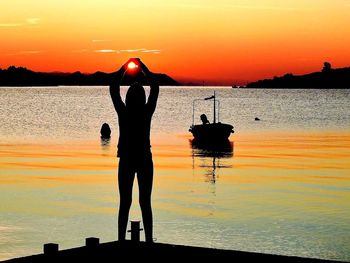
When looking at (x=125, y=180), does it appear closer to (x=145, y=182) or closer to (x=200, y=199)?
A: (x=145, y=182)

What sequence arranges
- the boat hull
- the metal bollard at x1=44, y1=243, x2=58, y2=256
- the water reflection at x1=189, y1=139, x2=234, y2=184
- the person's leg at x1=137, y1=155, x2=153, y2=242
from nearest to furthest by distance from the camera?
the metal bollard at x1=44, y1=243, x2=58, y2=256 → the person's leg at x1=137, y1=155, x2=153, y2=242 → the water reflection at x1=189, y1=139, x2=234, y2=184 → the boat hull

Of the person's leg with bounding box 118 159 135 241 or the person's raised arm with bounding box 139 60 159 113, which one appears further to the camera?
the person's leg with bounding box 118 159 135 241

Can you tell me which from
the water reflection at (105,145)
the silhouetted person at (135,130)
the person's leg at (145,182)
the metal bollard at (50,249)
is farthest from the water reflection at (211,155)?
the metal bollard at (50,249)

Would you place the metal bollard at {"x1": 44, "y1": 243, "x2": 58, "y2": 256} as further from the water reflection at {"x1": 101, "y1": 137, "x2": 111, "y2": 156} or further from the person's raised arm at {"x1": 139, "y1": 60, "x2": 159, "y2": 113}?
the water reflection at {"x1": 101, "y1": 137, "x2": 111, "y2": 156}

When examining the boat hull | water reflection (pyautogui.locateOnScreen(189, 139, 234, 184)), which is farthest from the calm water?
the boat hull

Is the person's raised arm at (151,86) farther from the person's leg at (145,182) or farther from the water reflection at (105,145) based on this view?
the water reflection at (105,145)

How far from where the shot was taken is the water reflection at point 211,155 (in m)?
51.6

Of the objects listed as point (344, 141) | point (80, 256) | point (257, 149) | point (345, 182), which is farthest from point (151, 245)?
point (344, 141)

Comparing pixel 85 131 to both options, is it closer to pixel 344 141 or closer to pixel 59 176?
pixel 344 141

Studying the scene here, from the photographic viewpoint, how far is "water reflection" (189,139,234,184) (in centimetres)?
5161

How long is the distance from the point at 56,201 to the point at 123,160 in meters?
24.2

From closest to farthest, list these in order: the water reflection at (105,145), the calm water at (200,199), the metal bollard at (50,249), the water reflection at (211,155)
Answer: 1. the metal bollard at (50,249)
2. the calm water at (200,199)
3. the water reflection at (211,155)
4. the water reflection at (105,145)

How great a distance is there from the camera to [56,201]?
120 ft

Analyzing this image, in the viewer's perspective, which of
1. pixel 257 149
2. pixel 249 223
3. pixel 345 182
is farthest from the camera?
pixel 257 149
